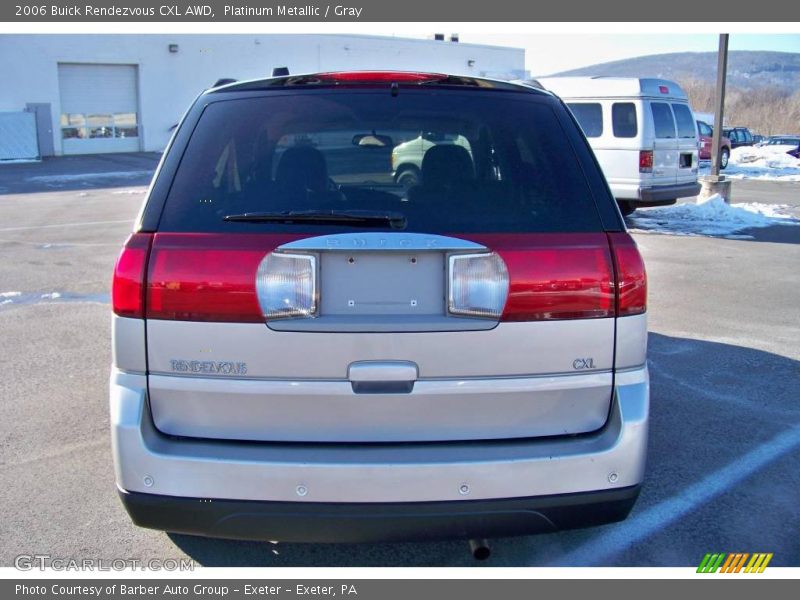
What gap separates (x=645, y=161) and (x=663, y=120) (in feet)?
3.37

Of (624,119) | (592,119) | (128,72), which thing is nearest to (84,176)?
(128,72)

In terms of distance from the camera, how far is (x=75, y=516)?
12.1 feet

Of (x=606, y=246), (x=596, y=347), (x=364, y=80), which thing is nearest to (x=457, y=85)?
(x=364, y=80)

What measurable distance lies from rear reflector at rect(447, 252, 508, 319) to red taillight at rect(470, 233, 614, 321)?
0.09 feet

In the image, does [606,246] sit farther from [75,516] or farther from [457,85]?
[75,516]

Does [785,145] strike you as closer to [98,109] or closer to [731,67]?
[98,109]

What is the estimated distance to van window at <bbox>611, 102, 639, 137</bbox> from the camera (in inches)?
547

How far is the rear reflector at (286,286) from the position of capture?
2639 millimetres

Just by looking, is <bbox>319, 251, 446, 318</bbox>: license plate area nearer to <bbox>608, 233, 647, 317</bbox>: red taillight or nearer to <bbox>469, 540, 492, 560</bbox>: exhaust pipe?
<bbox>608, 233, 647, 317</bbox>: red taillight

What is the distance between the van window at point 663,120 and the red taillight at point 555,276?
12.1m

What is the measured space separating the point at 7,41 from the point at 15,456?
1287 inches

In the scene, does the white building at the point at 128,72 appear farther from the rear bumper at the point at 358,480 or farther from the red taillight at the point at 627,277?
the rear bumper at the point at 358,480

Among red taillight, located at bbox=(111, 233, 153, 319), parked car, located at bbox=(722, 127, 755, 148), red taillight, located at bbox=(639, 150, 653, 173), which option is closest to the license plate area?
red taillight, located at bbox=(111, 233, 153, 319)

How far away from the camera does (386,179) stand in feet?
11.0
